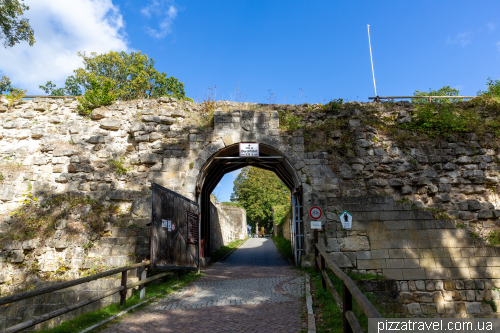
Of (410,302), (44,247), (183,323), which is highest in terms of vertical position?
(44,247)

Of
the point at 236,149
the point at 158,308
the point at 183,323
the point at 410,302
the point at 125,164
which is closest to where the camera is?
the point at 183,323

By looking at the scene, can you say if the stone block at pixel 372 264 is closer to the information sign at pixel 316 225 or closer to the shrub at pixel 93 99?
the information sign at pixel 316 225

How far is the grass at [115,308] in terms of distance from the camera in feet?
15.5

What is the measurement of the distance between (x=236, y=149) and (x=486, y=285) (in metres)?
8.15

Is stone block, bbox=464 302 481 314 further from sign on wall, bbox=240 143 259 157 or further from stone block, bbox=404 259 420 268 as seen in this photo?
sign on wall, bbox=240 143 259 157

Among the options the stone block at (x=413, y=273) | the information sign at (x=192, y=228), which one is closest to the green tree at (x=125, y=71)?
the information sign at (x=192, y=228)

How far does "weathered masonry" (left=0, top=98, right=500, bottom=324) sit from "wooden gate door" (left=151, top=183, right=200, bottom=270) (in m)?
0.92

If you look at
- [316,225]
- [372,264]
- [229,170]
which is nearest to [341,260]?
[372,264]

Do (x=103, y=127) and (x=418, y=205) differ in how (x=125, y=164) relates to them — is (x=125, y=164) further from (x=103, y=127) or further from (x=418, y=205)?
(x=418, y=205)

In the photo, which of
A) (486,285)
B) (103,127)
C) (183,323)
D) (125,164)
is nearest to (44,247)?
(125,164)

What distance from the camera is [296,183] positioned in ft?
35.7

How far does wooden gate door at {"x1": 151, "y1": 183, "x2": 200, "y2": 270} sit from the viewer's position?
6.88 metres

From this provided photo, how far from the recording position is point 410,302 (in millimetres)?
7965

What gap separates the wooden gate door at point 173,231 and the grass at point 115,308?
38cm
